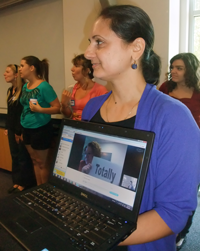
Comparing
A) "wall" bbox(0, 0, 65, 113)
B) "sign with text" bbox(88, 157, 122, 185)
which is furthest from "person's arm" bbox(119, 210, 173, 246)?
"wall" bbox(0, 0, 65, 113)

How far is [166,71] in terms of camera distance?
1.89m

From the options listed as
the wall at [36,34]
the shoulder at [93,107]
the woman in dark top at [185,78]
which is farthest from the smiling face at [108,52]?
the wall at [36,34]

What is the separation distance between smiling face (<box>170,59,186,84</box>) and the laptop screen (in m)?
1.31

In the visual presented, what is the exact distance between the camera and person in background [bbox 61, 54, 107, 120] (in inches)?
70.6

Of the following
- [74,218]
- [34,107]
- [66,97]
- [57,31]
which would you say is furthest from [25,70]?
[74,218]

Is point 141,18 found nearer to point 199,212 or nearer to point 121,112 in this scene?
point 121,112

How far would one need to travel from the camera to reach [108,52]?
2.27 feet

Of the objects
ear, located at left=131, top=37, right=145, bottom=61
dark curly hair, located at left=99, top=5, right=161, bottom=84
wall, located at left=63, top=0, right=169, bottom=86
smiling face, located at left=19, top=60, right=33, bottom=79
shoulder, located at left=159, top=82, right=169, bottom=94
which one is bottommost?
shoulder, located at left=159, top=82, right=169, bottom=94

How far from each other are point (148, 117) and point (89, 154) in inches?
8.7

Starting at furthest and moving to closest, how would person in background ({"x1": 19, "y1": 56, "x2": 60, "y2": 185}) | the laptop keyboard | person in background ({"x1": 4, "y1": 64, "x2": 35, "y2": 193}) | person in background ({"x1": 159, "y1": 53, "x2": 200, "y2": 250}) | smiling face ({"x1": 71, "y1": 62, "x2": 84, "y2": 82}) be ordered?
1. person in background ({"x1": 4, "y1": 64, "x2": 35, "y2": 193})
2. person in background ({"x1": 19, "y1": 56, "x2": 60, "y2": 185})
3. smiling face ({"x1": 71, "y1": 62, "x2": 84, "y2": 82})
4. person in background ({"x1": 159, "y1": 53, "x2": 200, "y2": 250})
5. the laptop keyboard

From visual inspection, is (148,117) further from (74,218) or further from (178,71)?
(178,71)

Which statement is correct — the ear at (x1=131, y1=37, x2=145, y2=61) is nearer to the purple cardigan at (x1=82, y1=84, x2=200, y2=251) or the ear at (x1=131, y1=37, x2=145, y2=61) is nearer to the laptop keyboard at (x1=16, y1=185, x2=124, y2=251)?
the purple cardigan at (x1=82, y1=84, x2=200, y2=251)

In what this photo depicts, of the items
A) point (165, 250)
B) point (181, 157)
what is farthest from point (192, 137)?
point (165, 250)

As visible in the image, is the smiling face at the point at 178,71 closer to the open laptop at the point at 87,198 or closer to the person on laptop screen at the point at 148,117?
the person on laptop screen at the point at 148,117
